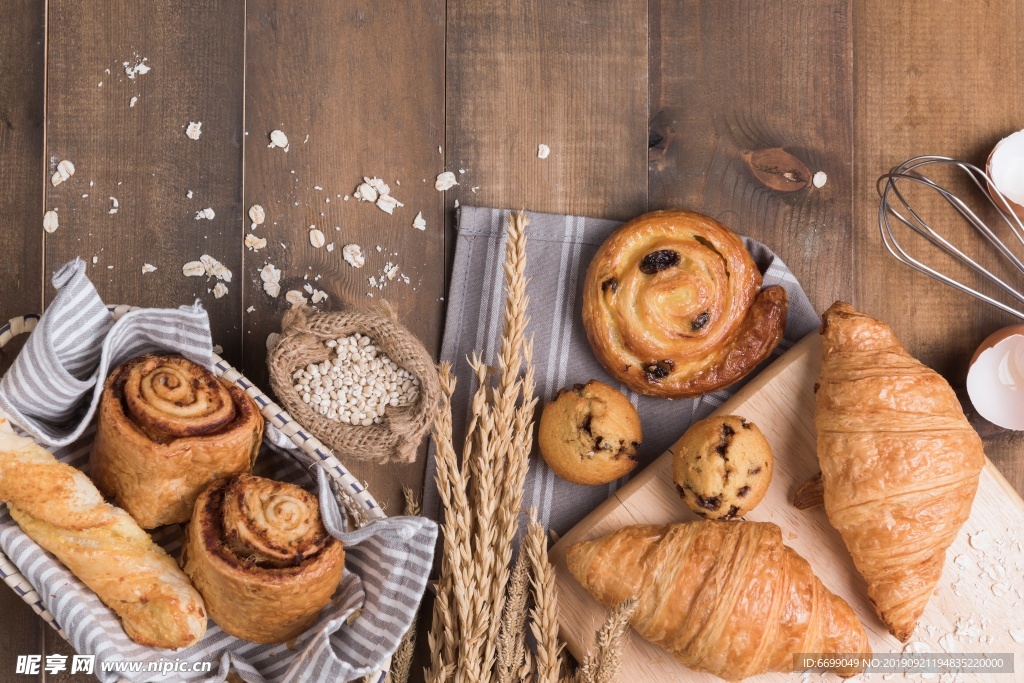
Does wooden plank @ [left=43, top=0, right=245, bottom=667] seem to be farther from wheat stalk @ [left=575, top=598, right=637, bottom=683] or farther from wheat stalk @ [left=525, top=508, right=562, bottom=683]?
wheat stalk @ [left=575, top=598, right=637, bottom=683]

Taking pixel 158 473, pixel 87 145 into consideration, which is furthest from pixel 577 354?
pixel 87 145

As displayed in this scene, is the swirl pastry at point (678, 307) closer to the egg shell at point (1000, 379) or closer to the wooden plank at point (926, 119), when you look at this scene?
the wooden plank at point (926, 119)

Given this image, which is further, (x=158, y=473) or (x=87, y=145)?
(x=87, y=145)

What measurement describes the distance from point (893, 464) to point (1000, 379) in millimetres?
429

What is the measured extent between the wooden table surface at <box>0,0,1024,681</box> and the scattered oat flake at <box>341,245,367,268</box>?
2 cm

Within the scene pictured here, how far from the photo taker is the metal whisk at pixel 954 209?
1.76m

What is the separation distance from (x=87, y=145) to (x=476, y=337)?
99cm

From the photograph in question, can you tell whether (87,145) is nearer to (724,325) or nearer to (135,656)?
(135,656)

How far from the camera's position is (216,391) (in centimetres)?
142

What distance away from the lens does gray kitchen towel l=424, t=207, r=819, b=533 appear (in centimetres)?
176

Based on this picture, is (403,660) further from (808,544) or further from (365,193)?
(365,193)

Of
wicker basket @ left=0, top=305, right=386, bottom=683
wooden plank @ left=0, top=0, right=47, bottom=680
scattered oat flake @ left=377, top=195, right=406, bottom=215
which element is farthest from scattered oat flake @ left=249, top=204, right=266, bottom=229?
wooden plank @ left=0, top=0, right=47, bottom=680

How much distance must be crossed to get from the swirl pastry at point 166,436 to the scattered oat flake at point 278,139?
0.58m

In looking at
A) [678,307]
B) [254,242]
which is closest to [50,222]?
[254,242]
